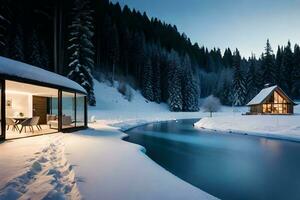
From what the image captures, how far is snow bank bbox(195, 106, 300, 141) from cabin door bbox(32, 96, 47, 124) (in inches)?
605

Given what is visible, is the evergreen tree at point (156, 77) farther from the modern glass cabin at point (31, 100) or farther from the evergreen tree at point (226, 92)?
the modern glass cabin at point (31, 100)

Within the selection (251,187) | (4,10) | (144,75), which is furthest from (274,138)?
(144,75)

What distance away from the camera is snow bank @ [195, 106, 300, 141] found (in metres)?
20.8

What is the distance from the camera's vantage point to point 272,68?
57.6 meters

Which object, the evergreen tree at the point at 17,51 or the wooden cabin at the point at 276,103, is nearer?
the evergreen tree at the point at 17,51

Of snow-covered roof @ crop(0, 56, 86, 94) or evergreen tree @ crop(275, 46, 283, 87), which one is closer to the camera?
snow-covered roof @ crop(0, 56, 86, 94)

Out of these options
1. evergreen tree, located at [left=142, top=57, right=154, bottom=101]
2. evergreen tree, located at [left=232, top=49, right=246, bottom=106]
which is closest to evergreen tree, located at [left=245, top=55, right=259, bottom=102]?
evergreen tree, located at [left=232, top=49, right=246, bottom=106]

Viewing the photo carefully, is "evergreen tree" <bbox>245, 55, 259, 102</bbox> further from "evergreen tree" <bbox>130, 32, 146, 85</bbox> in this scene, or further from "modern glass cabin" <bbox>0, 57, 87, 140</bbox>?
"modern glass cabin" <bbox>0, 57, 87, 140</bbox>

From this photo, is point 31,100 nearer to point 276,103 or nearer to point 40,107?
point 40,107

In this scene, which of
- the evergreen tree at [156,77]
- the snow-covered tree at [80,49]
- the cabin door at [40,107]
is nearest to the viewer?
the cabin door at [40,107]

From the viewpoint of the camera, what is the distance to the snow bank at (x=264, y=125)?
20764 mm

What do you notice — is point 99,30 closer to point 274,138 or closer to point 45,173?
point 274,138

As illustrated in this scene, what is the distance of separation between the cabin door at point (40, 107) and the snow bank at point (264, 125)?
50.4 ft

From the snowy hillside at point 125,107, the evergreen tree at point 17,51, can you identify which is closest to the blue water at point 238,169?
the snowy hillside at point 125,107
